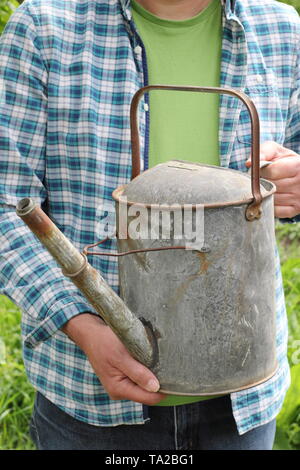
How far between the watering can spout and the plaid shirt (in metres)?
0.29

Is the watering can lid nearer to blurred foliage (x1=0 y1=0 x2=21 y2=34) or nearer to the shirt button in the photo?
the shirt button

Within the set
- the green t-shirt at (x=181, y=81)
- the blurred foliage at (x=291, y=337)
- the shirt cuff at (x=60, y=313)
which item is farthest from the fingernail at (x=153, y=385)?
the blurred foliage at (x=291, y=337)

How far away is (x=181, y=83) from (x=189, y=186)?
520 mm

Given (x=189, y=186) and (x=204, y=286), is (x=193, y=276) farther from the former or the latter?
(x=189, y=186)

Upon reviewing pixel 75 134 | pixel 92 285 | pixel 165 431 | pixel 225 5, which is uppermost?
pixel 225 5

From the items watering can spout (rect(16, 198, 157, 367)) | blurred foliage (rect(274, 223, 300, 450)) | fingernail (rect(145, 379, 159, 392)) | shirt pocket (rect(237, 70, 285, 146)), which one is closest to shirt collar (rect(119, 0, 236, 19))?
shirt pocket (rect(237, 70, 285, 146))

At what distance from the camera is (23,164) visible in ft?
5.56

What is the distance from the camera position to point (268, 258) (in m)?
1.38

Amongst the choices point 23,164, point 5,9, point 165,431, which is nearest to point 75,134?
point 23,164

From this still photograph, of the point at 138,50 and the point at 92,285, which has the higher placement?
the point at 138,50

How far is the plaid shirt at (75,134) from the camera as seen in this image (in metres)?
1.68

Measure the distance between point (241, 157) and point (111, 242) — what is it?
0.38 meters
